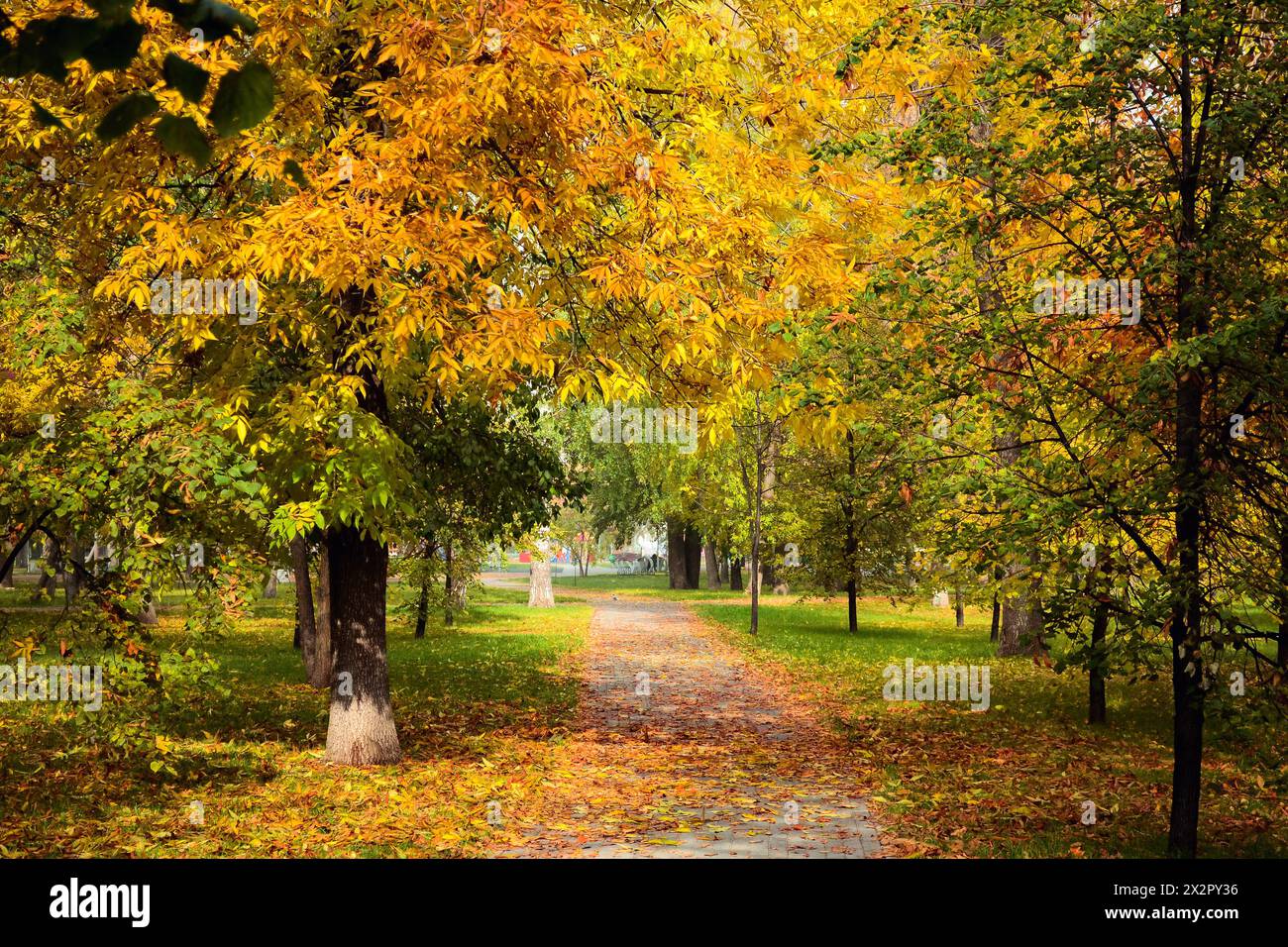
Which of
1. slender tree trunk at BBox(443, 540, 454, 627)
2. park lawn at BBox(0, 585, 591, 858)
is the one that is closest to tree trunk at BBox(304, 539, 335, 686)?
park lawn at BBox(0, 585, 591, 858)

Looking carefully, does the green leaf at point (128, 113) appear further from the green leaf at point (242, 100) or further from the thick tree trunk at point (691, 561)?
the thick tree trunk at point (691, 561)

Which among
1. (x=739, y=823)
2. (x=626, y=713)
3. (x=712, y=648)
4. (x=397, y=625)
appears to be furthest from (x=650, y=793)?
(x=397, y=625)

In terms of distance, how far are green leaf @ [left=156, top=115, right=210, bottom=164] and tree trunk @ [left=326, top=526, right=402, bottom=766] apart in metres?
7.96

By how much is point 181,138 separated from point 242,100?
18cm

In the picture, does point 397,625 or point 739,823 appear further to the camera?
point 397,625

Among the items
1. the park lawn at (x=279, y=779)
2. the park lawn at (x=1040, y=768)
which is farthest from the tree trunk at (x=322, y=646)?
the park lawn at (x=1040, y=768)

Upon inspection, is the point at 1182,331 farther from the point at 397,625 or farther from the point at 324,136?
the point at 397,625

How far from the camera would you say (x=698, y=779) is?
10281 mm

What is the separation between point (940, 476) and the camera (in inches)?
337

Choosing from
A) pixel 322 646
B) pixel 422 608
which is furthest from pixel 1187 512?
pixel 422 608

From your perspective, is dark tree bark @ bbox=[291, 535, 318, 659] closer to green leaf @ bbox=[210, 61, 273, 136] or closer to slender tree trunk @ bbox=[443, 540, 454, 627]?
slender tree trunk @ bbox=[443, 540, 454, 627]

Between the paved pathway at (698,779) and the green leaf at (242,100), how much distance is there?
18.9ft

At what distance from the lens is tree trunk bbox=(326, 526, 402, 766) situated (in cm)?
1069

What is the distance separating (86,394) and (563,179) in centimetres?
A: 468
